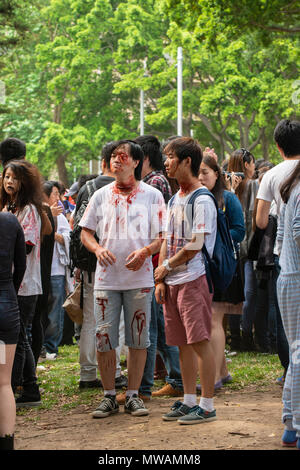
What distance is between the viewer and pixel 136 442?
517 centimetres

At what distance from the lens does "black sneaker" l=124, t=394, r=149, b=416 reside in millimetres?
6035

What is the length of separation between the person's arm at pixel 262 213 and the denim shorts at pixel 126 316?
3.55 ft

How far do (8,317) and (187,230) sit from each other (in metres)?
1.63

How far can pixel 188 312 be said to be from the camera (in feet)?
18.7

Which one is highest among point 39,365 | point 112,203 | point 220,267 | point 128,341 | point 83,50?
point 83,50

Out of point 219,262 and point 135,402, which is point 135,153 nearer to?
point 219,262

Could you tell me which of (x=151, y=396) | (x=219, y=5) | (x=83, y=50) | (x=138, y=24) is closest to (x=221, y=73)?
(x=138, y=24)

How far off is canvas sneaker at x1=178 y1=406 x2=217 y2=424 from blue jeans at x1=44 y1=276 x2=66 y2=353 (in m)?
4.57

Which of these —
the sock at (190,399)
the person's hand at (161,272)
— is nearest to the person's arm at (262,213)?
the person's hand at (161,272)

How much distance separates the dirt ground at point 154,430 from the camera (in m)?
5.09

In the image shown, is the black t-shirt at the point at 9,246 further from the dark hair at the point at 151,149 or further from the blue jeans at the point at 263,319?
the blue jeans at the point at 263,319

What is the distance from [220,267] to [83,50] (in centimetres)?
3033

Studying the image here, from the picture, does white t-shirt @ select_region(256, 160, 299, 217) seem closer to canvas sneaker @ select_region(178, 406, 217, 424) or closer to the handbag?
canvas sneaker @ select_region(178, 406, 217, 424)

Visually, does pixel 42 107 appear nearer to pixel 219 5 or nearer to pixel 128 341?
pixel 219 5
